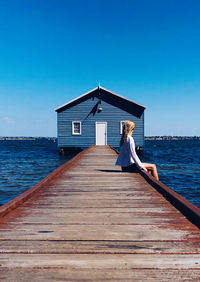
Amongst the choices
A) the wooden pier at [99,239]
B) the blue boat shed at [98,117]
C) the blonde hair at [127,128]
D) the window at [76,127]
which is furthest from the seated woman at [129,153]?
the window at [76,127]

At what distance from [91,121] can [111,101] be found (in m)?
3.03

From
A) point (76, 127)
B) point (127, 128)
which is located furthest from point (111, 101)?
point (127, 128)

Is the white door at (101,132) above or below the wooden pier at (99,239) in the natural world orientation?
above

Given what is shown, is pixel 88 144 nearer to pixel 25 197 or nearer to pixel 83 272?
pixel 25 197

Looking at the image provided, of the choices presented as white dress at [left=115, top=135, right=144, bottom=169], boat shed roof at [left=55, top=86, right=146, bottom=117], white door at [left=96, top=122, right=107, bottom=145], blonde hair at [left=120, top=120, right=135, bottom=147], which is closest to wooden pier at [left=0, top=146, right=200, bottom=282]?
white dress at [left=115, top=135, right=144, bottom=169]

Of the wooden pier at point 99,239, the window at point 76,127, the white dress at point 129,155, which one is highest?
the window at point 76,127

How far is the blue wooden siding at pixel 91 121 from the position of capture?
82.5 feet

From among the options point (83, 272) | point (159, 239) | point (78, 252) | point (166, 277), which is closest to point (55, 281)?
point (83, 272)

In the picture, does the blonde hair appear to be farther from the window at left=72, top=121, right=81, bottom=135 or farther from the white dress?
the window at left=72, top=121, right=81, bottom=135

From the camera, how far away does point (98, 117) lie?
25.1 metres

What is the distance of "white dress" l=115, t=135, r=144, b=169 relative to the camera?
21.4 ft

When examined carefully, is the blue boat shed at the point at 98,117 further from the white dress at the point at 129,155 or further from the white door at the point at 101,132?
the white dress at the point at 129,155

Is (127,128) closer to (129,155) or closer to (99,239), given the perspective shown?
(129,155)

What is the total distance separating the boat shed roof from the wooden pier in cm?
2120
